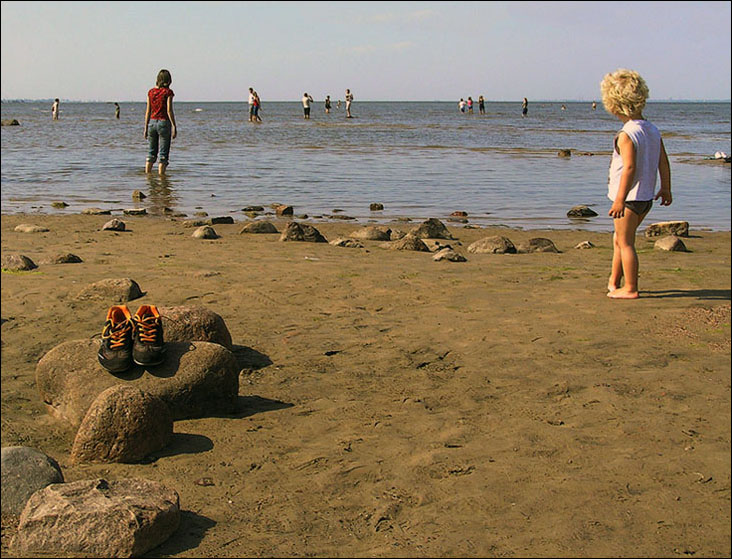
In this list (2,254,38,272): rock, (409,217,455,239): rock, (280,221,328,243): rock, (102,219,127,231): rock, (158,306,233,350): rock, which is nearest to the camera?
(158,306,233,350): rock

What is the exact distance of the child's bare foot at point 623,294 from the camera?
5918 mm

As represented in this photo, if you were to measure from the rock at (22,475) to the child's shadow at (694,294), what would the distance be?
4437 millimetres

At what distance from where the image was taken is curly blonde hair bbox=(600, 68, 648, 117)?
5477 millimetres

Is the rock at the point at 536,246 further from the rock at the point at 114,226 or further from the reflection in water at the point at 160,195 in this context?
the reflection in water at the point at 160,195

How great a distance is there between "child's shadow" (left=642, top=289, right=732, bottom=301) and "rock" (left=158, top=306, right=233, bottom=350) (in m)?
3.24

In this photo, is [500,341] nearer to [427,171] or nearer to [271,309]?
[271,309]

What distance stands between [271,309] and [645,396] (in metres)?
2.88

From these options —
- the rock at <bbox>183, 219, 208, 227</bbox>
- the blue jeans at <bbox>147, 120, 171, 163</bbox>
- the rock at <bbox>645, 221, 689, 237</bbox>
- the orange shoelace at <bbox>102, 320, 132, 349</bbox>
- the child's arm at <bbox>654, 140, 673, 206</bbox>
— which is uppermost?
the blue jeans at <bbox>147, 120, 171, 163</bbox>

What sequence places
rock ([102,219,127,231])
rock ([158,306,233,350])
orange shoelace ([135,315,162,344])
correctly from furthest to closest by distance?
rock ([102,219,127,231]) → rock ([158,306,233,350]) → orange shoelace ([135,315,162,344])

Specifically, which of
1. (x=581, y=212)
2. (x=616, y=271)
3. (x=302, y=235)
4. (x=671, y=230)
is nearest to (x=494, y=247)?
(x=302, y=235)

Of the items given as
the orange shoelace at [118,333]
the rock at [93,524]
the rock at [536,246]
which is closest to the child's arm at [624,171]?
the rock at [536,246]

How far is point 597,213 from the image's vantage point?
12453 mm

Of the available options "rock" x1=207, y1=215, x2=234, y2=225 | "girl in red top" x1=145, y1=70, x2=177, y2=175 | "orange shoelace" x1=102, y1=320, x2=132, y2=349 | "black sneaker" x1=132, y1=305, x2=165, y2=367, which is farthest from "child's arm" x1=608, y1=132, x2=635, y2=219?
"girl in red top" x1=145, y1=70, x2=177, y2=175

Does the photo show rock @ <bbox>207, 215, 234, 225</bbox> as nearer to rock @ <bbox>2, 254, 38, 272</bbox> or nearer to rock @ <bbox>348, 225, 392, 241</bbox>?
rock @ <bbox>348, 225, 392, 241</bbox>
